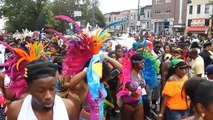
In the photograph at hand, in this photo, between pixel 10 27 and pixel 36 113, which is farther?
pixel 10 27

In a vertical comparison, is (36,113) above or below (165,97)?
above

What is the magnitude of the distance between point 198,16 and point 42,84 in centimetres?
5103

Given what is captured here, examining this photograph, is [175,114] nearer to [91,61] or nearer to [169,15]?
[91,61]

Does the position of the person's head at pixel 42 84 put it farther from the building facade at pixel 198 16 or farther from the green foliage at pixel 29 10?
the green foliage at pixel 29 10

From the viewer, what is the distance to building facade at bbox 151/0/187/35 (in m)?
54.6

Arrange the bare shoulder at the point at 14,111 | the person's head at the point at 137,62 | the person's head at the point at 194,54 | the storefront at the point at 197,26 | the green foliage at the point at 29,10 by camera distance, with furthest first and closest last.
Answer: the green foliage at the point at 29,10
the storefront at the point at 197,26
the person's head at the point at 194,54
the person's head at the point at 137,62
the bare shoulder at the point at 14,111

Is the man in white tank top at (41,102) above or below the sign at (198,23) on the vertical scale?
above

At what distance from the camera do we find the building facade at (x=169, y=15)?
54.6 m

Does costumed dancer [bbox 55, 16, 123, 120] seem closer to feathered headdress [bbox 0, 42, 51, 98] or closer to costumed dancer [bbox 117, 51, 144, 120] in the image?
feathered headdress [bbox 0, 42, 51, 98]

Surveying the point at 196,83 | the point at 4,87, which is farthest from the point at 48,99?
the point at 4,87

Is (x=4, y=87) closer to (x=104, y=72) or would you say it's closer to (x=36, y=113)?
(x=104, y=72)

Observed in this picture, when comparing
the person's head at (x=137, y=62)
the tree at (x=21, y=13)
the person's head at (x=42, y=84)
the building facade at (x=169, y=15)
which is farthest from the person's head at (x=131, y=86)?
the building facade at (x=169, y=15)

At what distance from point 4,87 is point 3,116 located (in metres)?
0.52

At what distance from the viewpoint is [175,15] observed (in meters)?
58.5
